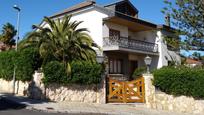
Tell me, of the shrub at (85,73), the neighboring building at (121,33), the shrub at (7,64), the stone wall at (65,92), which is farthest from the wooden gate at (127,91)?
the shrub at (7,64)

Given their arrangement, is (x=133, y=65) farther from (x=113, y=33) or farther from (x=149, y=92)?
(x=149, y=92)

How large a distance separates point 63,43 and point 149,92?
22.0ft

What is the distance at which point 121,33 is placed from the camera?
2856 centimetres

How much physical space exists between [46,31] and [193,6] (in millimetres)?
10338

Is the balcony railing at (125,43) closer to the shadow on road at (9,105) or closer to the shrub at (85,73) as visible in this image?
the shrub at (85,73)

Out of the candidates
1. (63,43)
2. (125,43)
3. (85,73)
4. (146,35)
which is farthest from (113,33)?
(85,73)

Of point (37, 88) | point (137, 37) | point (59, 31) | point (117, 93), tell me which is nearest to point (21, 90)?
point (37, 88)

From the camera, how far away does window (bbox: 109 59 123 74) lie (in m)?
27.7

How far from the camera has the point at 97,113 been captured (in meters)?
14.1

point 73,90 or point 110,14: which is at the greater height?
point 110,14

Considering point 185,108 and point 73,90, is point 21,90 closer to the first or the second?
point 73,90

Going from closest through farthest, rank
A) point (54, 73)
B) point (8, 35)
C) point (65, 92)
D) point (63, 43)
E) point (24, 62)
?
point (54, 73)
point (65, 92)
point (63, 43)
point (24, 62)
point (8, 35)

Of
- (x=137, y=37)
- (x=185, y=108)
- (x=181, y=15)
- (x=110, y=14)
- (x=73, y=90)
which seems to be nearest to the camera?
(x=185, y=108)

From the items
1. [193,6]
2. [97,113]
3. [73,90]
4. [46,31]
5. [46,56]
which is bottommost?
[97,113]
